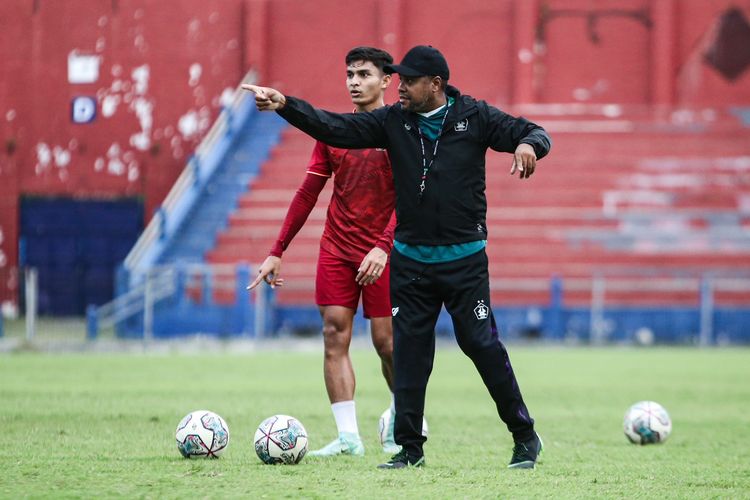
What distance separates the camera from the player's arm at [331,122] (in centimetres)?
685

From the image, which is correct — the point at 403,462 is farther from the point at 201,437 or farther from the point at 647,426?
the point at 647,426

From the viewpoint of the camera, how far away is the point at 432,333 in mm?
7340

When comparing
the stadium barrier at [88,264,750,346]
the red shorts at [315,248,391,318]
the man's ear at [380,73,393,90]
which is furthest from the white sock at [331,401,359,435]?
the stadium barrier at [88,264,750,346]

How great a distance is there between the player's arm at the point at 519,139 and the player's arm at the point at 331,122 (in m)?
0.60

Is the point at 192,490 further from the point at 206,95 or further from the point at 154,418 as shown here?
the point at 206,95

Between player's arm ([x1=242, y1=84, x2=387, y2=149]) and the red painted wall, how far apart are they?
25434 millimetres

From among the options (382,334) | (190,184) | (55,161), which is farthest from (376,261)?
(55,161)

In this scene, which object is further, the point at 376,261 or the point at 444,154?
the point at 376,261

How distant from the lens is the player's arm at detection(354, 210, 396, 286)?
25.6 feet

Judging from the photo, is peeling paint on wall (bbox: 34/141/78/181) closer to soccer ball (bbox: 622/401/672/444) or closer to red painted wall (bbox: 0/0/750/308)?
red painted wall (bbox: 0/0/750/308)

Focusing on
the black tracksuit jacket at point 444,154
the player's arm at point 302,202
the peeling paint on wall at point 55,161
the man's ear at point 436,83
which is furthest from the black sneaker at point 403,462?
the peeling paint on wall at point 55,161

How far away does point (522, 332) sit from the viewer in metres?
25.0

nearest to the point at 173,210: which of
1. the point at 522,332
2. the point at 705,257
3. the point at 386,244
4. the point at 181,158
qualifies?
the point at 181,158

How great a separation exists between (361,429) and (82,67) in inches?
980
